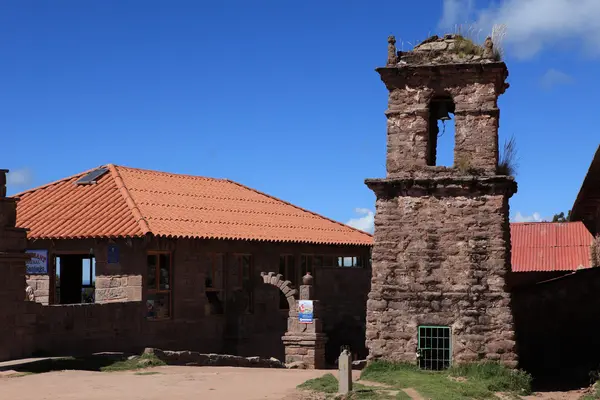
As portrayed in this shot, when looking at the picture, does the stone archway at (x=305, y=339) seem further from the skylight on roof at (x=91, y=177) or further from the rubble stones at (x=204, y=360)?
the skylight on roof at (x=91, y=177)

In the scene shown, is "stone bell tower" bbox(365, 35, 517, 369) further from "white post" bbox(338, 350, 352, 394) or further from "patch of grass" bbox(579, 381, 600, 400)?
"white post" bbox(338, 350, 352, 394)

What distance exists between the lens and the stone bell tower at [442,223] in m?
16.4

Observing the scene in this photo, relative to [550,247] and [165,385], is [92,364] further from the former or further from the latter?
[550,247]

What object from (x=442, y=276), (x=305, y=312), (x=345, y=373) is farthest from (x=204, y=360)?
(x=442, y=276)

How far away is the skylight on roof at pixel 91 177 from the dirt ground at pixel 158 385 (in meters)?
8.96

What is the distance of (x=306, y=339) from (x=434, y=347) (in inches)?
189

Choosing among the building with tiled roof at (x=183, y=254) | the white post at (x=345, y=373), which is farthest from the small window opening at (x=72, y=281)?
the white post at (x=345, y=373)

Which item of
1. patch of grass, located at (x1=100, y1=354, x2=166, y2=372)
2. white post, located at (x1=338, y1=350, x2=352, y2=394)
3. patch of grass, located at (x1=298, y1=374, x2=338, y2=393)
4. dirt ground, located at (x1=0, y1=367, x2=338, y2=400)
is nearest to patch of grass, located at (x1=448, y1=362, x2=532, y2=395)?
patch of grass, located at (x1=298, y1=374, x2=338, y2=393)

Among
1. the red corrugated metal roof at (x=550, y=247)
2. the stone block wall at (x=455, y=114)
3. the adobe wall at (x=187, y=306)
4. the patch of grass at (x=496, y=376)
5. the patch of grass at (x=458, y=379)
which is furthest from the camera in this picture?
the red corrugated metal roof at (x=550, y=247)

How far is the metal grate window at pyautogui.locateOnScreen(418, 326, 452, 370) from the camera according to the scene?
655 inches

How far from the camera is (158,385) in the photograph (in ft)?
50.3

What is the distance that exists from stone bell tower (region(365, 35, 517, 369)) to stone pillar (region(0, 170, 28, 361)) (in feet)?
23.9

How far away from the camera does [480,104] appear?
55.7 feet

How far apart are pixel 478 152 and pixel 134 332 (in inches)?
365
